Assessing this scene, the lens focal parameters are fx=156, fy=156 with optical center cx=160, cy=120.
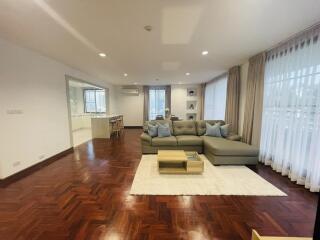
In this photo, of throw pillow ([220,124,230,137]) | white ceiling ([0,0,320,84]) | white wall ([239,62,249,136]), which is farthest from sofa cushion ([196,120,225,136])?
white ceiling ([0,0,320,84])

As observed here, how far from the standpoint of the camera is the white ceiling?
1743 millimetres

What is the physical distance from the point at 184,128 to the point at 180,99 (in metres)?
4.37

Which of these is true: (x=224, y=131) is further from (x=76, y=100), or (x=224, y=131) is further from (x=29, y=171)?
(x=76, y=100)

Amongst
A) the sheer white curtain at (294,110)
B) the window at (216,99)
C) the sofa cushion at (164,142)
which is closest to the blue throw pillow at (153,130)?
the sofa cushion at (164,142)

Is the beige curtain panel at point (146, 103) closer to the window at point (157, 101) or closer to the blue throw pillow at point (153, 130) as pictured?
the window at point (157, 101)

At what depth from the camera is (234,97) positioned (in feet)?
15.1

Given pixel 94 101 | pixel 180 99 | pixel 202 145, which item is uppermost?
pixel 180 99

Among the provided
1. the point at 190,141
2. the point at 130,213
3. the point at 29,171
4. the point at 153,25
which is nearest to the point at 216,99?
the point at 190,141

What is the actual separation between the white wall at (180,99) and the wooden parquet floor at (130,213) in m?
6.20

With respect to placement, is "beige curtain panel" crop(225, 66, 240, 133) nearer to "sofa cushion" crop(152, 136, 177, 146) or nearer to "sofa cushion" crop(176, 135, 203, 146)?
"sofa cushion" crop(176, 135, 203, 146)

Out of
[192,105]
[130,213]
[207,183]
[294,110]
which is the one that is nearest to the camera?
[130,213]

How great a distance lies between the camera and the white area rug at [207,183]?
2.31m

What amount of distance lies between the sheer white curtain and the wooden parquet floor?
0.35 meters

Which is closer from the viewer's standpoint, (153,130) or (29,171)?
(29,171)
